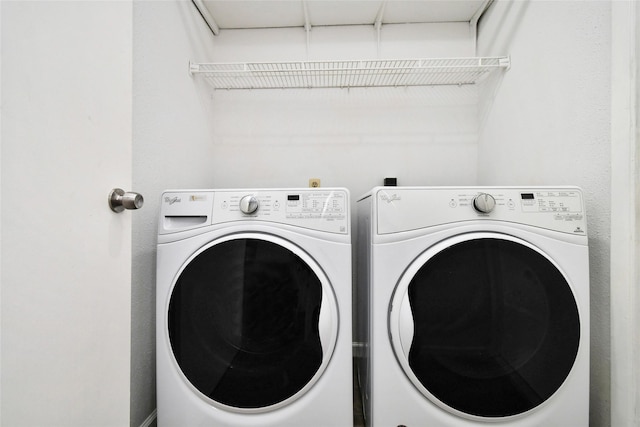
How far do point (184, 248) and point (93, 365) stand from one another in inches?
16.5

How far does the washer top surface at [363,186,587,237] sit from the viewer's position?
31.2 inches

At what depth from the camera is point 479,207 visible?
794mm

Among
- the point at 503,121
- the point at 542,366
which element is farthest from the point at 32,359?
the point at 503,121

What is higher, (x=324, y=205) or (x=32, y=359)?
(x=324, y=205)

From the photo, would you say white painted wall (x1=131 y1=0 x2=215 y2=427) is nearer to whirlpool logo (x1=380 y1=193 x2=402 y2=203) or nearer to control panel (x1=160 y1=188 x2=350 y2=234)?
control panel (x1=160 y1=188 x2=350 y2=234)

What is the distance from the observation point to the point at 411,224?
32.2 inches

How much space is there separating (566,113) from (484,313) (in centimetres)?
78

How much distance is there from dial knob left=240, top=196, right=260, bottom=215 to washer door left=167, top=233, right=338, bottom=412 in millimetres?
81

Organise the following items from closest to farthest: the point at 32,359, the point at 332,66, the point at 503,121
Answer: the point at 32,359
the point at 503,121
the point at 332,66

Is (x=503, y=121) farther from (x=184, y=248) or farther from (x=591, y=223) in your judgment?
(x=184, y=248)

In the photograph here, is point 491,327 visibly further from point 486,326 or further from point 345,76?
point 345,76

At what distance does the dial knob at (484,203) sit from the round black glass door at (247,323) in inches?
22.0

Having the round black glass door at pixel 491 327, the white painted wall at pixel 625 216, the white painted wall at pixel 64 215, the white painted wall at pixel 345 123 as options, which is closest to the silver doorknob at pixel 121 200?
the white painted wall at pixel 64 215

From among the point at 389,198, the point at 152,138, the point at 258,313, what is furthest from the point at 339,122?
the point at 258,313
